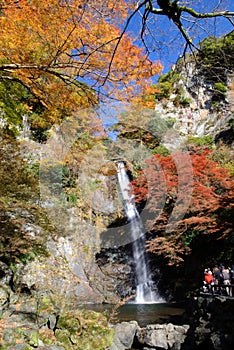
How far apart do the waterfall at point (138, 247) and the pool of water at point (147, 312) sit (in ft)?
3.94

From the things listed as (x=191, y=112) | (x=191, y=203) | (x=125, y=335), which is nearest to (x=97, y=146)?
(x=191, y=203)

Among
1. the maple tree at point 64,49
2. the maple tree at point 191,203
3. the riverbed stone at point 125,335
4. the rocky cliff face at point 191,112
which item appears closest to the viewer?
the maple tree at point 64,49

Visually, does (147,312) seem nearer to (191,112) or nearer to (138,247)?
(138,247)

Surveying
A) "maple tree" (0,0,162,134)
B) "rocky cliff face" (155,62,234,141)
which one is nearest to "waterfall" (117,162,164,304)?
"rocky cliff face" (155,62,234,141)

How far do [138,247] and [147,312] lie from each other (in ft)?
15.1

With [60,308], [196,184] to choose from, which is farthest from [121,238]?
[60,308]

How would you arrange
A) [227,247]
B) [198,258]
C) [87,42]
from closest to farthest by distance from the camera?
1. [87,42]
2. [227,247]
3. [198,258]

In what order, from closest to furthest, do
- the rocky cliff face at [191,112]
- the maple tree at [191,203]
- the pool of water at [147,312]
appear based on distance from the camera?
the pool of water at [147,312]
the maple tree at [191,203]
the rocky cliff face at [191,112]

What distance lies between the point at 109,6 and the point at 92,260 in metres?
12.1

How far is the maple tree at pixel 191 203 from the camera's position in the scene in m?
11.0

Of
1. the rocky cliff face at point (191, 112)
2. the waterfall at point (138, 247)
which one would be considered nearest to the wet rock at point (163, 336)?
the waterfall at point (138, 247)

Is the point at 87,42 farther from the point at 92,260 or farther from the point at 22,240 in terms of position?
Answer: the point at 92,260

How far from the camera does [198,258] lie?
13.2 m

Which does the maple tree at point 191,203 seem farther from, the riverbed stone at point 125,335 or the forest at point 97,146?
the riverbed stone at point 125,335
